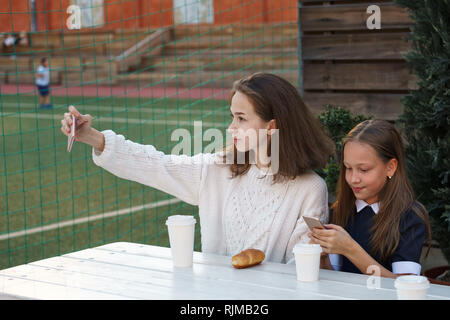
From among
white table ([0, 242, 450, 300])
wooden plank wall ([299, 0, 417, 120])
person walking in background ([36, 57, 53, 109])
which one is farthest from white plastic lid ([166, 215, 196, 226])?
person walking in background ([36, 57, 53, 109])

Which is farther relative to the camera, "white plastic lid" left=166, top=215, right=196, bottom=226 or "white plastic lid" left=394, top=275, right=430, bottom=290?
"white plastic lid" left=166, top=215, right=196, bottom=226

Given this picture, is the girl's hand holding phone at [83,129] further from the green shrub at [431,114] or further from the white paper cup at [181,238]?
the green shrub at [431,114]

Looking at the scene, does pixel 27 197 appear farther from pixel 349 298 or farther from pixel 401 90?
pixel 349 298

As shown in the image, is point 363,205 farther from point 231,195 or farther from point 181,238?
point 181,238

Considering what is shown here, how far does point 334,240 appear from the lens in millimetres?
2088

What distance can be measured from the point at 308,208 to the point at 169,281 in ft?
2.22

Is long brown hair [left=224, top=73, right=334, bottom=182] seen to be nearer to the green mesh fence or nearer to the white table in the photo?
the white table

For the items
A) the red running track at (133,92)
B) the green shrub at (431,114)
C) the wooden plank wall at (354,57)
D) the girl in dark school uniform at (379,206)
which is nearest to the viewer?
the girl in dark school uniform at (379,206)

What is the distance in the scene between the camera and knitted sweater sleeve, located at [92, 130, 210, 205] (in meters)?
2.47

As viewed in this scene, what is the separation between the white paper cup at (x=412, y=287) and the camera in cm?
162

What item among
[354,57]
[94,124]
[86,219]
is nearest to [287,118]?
[354,57]

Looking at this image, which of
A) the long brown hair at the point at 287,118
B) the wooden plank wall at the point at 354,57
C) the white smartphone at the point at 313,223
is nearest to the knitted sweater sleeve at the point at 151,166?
the long brown hair at the point at 287,118

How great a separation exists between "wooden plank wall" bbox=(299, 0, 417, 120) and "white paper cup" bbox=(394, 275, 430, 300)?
269 cm

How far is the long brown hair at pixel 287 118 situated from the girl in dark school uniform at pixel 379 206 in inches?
5.4
